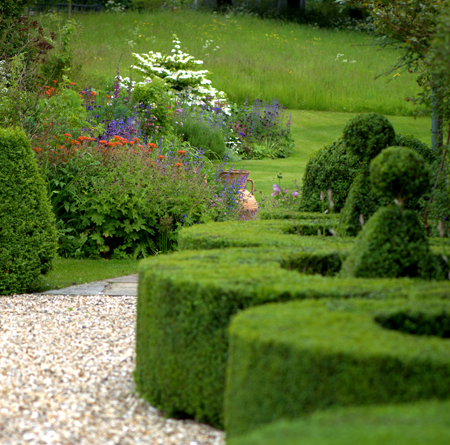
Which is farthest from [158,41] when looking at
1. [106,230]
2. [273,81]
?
[106,230]

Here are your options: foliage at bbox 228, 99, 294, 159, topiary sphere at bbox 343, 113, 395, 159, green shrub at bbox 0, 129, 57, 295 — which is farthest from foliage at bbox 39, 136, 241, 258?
foliage at bbox 228, 99, 294, 159

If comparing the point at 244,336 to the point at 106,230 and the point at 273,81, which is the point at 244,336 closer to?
the point at 106,230

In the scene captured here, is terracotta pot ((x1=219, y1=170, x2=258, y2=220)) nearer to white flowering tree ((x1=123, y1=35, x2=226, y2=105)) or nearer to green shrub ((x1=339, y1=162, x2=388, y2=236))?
green shrub ((x1=339, y1=162, x2=388, y2=236))

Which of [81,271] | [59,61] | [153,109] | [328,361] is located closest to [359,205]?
[328,361]

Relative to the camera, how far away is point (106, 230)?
271 inches

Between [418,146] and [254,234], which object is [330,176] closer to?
[418,146]

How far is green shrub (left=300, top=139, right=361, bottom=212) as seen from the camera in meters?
5.56

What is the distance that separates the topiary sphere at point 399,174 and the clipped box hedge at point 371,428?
1.58m

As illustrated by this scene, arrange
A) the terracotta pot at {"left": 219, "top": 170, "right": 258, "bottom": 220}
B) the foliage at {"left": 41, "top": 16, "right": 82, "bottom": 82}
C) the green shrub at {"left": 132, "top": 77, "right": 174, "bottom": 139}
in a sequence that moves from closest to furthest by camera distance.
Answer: the terracotta pot at {"left": 219, "top": 170, "right": 258, "bottom": 220}
the green shrub at {"left": 132, "top": 77, "right": 174, "bottom": 139}
the foliage at {"left": 41, "top": 16, "right": 82, "bottom": 82}

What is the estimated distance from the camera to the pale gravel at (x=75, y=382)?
8.75 ft

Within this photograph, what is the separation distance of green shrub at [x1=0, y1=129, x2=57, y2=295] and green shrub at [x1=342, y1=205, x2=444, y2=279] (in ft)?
10.8

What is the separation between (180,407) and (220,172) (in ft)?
19.7

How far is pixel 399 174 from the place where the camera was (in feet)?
10.0

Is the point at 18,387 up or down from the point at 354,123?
down
